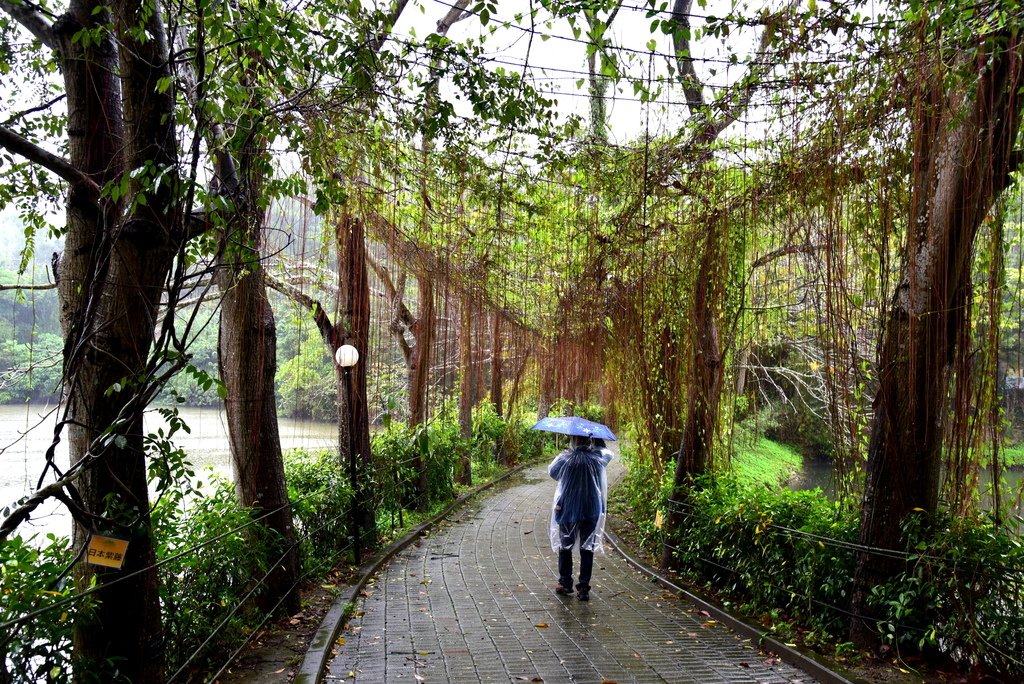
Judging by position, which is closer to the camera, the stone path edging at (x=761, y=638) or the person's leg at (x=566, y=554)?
the stone path edging at (x=761, y=638)

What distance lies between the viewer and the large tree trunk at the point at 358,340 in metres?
7.50

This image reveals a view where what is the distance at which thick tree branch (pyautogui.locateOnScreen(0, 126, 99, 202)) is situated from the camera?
10.5ft

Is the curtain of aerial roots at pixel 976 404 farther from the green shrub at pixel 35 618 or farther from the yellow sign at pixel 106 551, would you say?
the green shrub at pixel 35 618

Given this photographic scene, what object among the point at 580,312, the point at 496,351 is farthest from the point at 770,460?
the point at 496,351

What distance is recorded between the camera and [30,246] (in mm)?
4812

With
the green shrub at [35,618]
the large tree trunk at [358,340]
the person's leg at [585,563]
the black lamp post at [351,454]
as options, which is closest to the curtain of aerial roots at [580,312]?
the large tree trunk at [358,340]

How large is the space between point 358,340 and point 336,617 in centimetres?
321

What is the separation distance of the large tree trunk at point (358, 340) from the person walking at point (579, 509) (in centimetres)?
238

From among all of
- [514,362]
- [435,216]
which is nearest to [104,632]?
[435,216]

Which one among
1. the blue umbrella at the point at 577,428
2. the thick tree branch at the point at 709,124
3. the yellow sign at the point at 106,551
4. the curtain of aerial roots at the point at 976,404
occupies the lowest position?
the yellow sign at the point at 106,551

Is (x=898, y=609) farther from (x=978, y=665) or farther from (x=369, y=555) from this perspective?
(x=369, y=555)

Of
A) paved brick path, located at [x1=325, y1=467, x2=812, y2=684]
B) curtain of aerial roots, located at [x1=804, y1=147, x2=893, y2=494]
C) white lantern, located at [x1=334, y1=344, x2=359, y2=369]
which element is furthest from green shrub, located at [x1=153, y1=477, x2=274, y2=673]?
curtain of aerial roots, located at [x1=804, y1=147, x2=893, y2=494]

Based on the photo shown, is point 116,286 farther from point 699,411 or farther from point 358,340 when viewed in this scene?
point 699,411

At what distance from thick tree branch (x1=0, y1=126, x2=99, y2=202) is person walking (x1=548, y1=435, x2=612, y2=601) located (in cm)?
456
